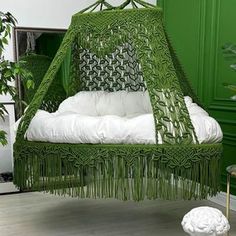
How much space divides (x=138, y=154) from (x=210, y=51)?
1.37m

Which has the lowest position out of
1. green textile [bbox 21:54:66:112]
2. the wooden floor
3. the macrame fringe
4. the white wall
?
the wooden floor

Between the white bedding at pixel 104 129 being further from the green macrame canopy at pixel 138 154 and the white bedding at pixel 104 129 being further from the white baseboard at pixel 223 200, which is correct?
the white baseboard at pixel 223 200

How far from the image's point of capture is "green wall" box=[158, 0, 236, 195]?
2.74m

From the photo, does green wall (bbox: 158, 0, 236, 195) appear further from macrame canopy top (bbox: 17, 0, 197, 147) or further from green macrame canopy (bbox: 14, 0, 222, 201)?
green macrame canopy (bbox: 14, 0, 222, 201)

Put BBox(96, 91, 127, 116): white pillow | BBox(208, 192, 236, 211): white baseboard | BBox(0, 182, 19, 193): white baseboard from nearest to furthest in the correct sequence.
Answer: BBox(208, 192, 236, 211): white baseboard < BBox(96, 91, 127, 116): white pillow < BBox(0, 182, 19, 193): white baseboard

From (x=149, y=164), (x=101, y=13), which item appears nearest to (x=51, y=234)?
→ (x=149, y=164)

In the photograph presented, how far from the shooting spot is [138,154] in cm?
193

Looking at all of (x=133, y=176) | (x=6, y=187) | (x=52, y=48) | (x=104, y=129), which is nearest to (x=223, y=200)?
(x=133, y=176)

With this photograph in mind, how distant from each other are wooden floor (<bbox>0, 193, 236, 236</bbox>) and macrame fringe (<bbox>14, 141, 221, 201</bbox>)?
374mm

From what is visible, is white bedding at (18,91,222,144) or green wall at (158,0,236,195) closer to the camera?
white bedding at (18,91,222,144)

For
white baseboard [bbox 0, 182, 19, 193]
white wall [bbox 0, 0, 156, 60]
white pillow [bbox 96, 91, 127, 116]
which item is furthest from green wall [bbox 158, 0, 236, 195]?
white baseboard [bbox 0, 182, 19, 193]

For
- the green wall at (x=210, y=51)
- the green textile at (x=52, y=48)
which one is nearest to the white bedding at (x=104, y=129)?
the green wall at (x=210, y=51)

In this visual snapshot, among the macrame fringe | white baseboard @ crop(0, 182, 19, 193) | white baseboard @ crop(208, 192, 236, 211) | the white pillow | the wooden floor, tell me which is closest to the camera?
the macrame fringe

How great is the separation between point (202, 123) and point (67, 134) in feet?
2.43
